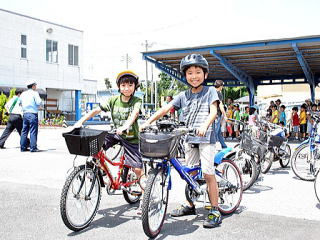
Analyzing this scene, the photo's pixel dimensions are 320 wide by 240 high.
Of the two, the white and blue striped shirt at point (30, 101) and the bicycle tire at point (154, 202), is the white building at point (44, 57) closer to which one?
the white and blue striped shirt at point (30, 101)

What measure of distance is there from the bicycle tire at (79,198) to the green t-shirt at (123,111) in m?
0.71

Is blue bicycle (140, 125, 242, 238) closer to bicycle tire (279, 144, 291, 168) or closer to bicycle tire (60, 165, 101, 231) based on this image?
bicycle tire (60, 165, 101, 231)

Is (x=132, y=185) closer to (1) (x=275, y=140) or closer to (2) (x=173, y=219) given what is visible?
(2) (x=173, y=219)

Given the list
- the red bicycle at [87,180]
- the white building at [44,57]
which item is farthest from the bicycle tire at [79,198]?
the white building at [44,57]

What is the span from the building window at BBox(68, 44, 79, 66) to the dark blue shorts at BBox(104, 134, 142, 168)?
106 feet

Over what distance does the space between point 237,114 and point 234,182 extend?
13311 millimetres

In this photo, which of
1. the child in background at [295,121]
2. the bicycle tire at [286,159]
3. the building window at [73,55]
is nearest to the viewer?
the bicycle tire at [286,159]

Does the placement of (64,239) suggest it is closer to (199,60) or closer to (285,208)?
(199,60)

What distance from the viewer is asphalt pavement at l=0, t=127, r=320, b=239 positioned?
153 inches

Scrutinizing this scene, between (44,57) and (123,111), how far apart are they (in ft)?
99.4

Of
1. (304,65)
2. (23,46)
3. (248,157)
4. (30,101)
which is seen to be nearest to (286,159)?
(248,157)

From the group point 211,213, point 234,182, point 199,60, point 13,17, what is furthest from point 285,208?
point 13,17

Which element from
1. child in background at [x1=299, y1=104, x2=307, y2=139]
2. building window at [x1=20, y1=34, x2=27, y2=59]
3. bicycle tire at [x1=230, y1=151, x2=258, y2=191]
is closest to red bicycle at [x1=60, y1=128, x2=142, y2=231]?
bicycle tire at [x1=230, y1=151, x2=258, y2=191]

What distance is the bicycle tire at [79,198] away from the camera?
3.73m
